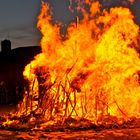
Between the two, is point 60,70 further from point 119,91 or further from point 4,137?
point 4,137

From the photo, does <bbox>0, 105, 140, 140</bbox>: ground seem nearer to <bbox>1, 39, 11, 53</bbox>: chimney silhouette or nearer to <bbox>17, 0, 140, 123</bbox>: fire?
<bbox>17, 0, 140, 123</bbox>: fire

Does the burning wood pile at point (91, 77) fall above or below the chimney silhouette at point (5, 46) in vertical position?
below

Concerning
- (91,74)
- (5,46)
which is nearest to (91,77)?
(91,74)

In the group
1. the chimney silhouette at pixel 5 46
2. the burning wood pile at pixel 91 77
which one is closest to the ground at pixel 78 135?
the burning wood pile at pixel 91 77

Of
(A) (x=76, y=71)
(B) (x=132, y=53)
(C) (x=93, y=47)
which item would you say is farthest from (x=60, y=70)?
(B) (x=132, y=53)

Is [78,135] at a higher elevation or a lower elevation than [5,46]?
lower

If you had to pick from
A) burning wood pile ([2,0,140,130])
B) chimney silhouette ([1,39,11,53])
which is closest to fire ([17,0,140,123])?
burning wood pile ([2,0,140,130])

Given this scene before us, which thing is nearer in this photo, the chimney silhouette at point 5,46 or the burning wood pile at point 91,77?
the burning wood pile at point 91,77

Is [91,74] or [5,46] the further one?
[5,46]

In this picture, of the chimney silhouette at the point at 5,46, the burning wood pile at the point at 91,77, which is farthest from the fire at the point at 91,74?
the chimney silhouette at the point at 5,46

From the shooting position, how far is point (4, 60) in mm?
33594

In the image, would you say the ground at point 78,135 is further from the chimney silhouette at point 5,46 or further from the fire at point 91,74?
the chimney silhouette at point 5,46

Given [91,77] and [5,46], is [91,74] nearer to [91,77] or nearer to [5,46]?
[91,77]

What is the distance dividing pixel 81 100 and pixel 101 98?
0.71m
